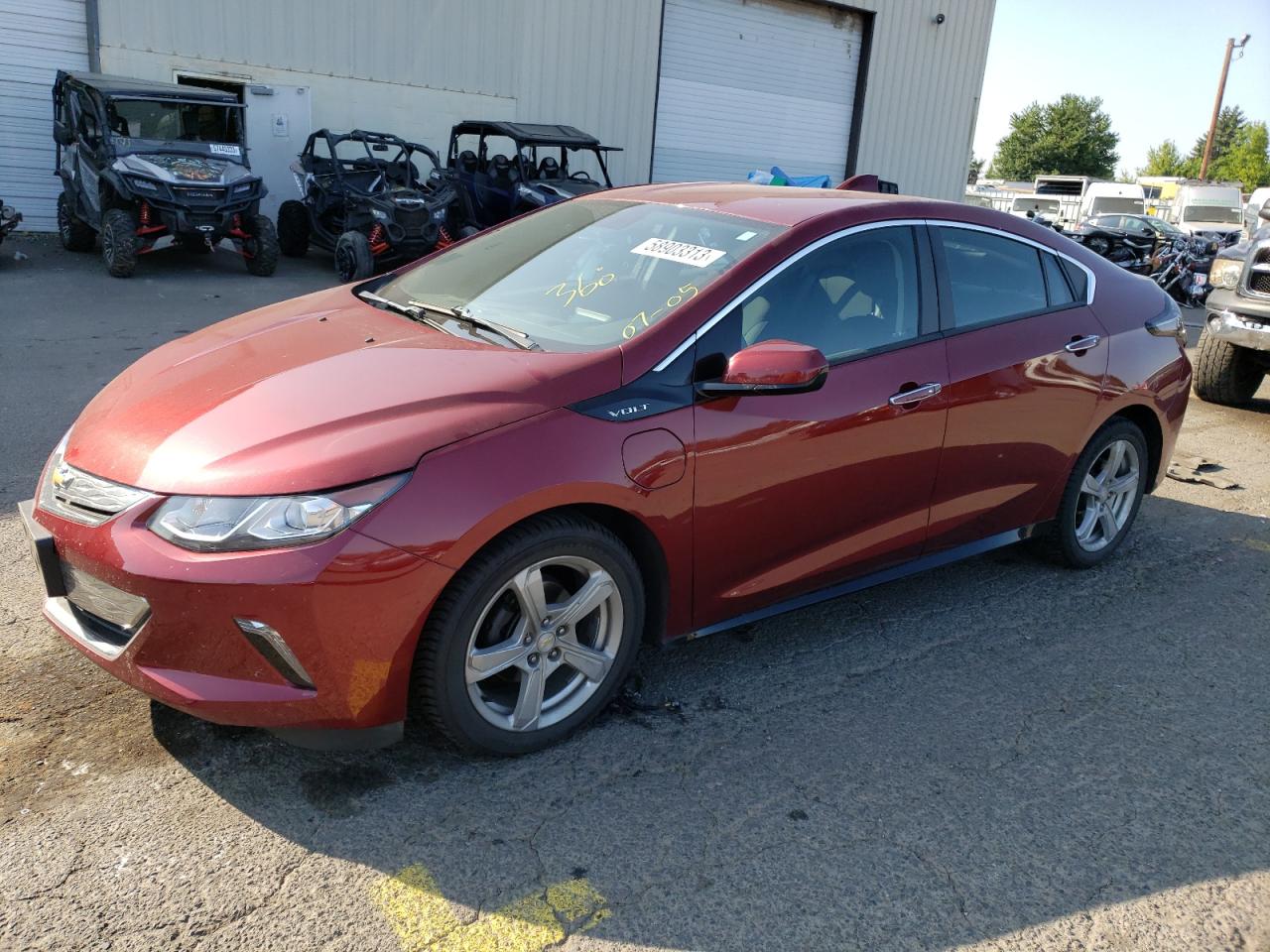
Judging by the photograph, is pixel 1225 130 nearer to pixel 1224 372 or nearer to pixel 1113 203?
pixel 1113 203

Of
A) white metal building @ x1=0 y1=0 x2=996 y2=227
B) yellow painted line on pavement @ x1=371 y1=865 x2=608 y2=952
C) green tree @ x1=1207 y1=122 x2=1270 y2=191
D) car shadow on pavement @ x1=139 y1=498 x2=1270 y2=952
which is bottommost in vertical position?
yellow painted line on pavement @ x1=371 y1=865 x2=608 y2=952

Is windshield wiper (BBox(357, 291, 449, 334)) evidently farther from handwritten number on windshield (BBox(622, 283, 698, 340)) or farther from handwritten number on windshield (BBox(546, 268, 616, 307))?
handwritten number on windshield (BBox(622, 283, 698, 340))

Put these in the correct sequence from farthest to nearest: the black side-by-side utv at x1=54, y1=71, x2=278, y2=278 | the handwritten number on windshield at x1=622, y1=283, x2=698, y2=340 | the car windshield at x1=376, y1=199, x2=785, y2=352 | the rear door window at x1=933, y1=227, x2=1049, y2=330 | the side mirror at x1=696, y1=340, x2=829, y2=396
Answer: the black side-by-side utv at x1=54, y1=71, x2=278, y2=278, the rear door window at x1=933, y1=227, x2=1049, y2=330, the car windshield at x1=376, y1=199, x2=785, y2=352, the handwritten number on windshield at x1=622, y1=283, x2=698, y2=340, the side mirror at x1=696, y1=340, x2=829, y2=396

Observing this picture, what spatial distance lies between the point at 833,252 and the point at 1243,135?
305 ft

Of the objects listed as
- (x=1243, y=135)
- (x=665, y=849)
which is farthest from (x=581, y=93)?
(x=1243, y=135)

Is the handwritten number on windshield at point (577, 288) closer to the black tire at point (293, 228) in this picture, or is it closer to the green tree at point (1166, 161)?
the black tire at point (293, 228)

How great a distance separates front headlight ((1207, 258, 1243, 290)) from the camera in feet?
27.2

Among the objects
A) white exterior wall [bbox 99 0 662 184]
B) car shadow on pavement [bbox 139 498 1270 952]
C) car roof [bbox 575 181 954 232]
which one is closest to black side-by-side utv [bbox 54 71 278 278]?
white exterior wall [bbox 99 0 662 184]

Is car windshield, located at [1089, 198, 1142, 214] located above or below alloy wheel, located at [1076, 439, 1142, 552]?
above

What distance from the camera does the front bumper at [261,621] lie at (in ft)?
8.04

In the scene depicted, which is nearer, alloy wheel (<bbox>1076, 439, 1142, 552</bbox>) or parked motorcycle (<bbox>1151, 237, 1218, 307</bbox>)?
alloy wheel (<bbox>1076, 439, 1142, 552</bbox>)

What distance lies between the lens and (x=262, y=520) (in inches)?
97.7

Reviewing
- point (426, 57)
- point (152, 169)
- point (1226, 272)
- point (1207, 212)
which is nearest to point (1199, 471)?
point (1226, 272)

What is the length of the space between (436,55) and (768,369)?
15182 mm
